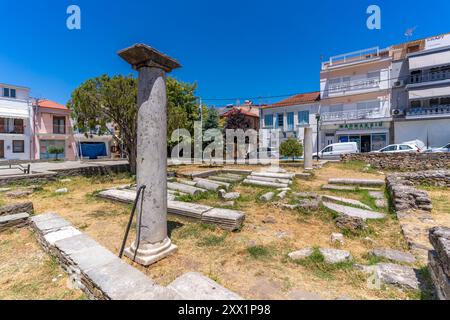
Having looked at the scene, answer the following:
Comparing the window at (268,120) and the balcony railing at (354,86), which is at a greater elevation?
the balcony railing at (354,86)

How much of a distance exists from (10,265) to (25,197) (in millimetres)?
5223

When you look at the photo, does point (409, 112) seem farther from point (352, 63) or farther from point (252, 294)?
point (252, 294)

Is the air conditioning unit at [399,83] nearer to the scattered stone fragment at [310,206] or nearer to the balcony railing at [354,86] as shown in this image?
the balcony railing at [354,86]

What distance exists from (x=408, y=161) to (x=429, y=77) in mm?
15213

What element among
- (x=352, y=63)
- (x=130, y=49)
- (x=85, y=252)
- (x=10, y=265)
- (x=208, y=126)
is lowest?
(x=10, y=265)

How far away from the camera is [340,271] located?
9.51 ft

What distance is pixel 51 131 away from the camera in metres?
26.4

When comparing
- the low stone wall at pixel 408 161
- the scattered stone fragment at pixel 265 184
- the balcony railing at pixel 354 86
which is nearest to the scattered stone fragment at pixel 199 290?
the scattered stone fragment at pixel 265 184

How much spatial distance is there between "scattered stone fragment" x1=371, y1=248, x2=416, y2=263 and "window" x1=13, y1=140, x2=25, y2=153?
32845 millimetres

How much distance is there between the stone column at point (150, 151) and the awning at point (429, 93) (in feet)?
93.4

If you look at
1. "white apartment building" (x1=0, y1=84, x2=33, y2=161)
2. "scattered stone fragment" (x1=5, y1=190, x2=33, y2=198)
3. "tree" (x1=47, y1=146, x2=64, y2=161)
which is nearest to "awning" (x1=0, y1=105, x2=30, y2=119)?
"white apartment building" (x1=0, y1=84, x2=33, y2=161)

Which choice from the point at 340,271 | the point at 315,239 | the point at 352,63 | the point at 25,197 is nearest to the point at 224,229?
the point at 315,239

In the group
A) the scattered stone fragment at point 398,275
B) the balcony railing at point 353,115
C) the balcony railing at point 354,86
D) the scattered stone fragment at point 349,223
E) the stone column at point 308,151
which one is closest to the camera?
the scattered stone fragment at point 398,275

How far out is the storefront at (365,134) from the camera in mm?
24253
